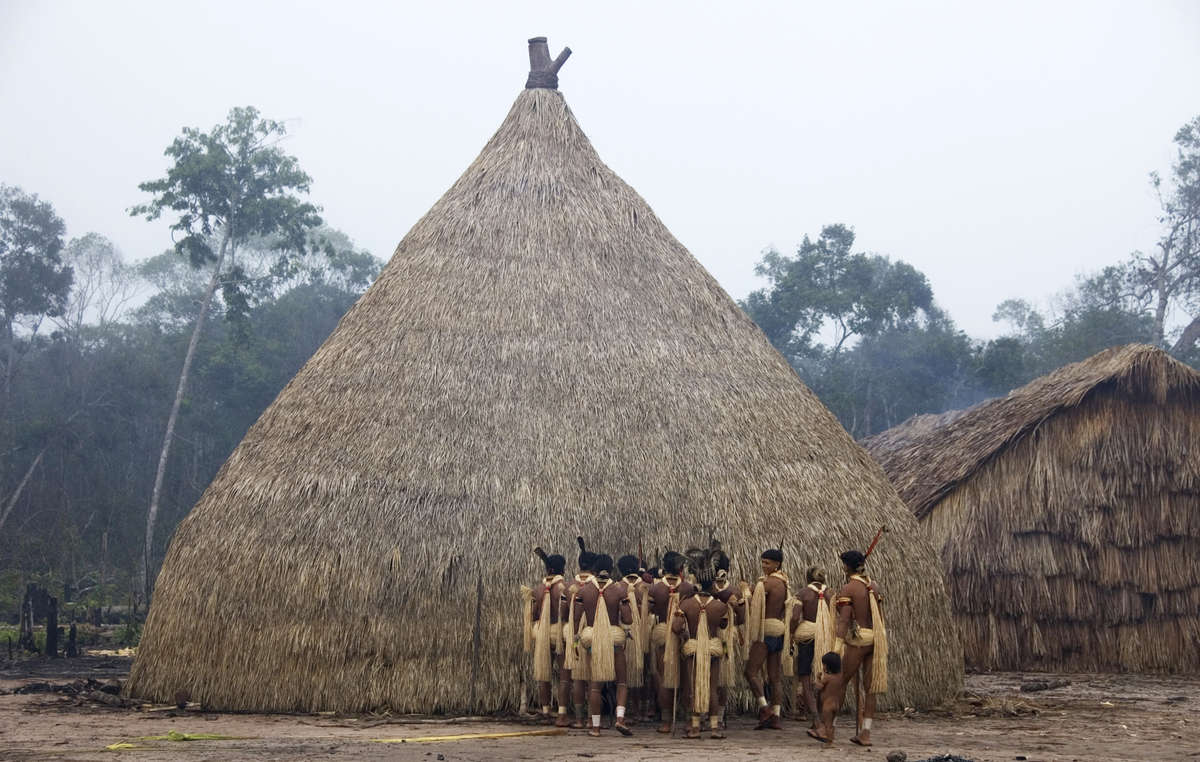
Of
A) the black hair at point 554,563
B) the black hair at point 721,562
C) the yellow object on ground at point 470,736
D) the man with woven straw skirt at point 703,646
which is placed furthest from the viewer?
the black hair at point 554,563

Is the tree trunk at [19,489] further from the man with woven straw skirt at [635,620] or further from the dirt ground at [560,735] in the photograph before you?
the man with woven straw skirt at [635,620]

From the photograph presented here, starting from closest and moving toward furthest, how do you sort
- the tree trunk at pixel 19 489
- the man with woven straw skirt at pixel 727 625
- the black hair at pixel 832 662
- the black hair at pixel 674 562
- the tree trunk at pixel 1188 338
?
the black hair at pixel 832 662 < the man with woven straw skirt at pixel 727 625 < the black hair at pixel 674 562 < the tree trunk at pixel 19 489 < the tree trunk at pixel 1188 338

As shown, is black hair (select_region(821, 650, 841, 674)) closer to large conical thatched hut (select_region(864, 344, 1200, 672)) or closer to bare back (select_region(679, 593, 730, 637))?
bare back (select_region(679, 593, 730, 637))

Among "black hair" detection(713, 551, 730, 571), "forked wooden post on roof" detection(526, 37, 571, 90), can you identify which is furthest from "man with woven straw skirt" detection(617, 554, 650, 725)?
"forked wooden post on roof" detection(526, 37, 571, 90)

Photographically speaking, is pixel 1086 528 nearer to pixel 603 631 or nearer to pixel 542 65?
pixel 603 631

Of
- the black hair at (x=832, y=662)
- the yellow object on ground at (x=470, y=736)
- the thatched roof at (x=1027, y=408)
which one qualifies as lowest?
the yellow object on ground at (x=470, y=736)

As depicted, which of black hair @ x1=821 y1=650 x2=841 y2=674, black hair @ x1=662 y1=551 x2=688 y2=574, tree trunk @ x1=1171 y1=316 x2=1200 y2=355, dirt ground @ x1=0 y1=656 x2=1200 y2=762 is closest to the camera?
dirt ground @ x1=0 y1=656 x2=1200 y2=762

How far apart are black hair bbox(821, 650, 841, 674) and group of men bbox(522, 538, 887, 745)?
165mm

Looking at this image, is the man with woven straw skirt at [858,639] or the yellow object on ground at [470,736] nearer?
the yellow object on ground at [470,736]

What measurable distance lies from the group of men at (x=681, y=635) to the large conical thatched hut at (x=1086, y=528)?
19.2 feet

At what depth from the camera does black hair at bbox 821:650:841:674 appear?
28.3ft

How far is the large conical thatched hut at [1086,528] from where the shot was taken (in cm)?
1472

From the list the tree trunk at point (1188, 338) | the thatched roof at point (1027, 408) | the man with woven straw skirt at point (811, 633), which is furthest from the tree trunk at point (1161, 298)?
the man with woven straw skirt at point (811, 633)

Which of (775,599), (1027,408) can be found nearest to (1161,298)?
(1027,408)
